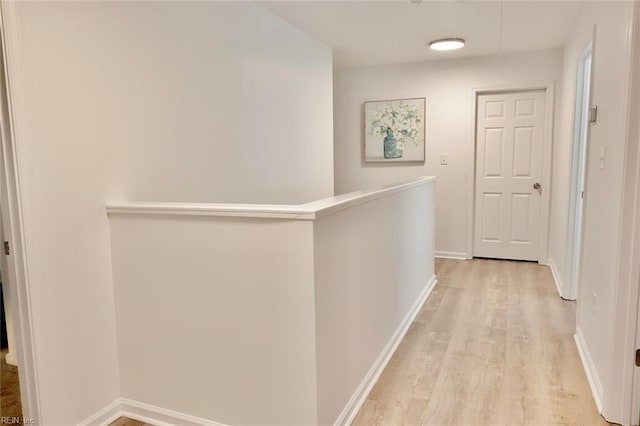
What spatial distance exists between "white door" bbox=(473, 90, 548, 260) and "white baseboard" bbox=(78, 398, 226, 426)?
416 cm

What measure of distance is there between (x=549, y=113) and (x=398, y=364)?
354 centimetres

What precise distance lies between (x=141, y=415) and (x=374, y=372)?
1.15 meters

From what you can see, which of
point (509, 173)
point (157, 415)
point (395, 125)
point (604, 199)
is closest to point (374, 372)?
point (157, 415)

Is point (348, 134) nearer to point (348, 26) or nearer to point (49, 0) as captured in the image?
point (348, 26)

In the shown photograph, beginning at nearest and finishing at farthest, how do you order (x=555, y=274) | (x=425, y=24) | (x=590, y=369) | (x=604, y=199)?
(x=604, y=199) < (x=590, y=369) < (x=425, y=24) < (x=555, y=274)

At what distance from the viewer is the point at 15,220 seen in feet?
5.59

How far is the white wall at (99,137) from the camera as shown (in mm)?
1754

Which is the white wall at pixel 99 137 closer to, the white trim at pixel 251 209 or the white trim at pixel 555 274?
the white trim at pixel 251 209

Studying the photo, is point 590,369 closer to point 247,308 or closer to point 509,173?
point 247,308

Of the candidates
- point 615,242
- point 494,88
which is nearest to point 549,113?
point 494,88

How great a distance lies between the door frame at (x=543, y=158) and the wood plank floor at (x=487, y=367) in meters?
1.16

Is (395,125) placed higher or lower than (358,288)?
higher

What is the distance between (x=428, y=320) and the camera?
3.26 metres

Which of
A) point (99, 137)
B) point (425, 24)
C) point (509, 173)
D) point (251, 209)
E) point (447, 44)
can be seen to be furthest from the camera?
point (509, 173)
